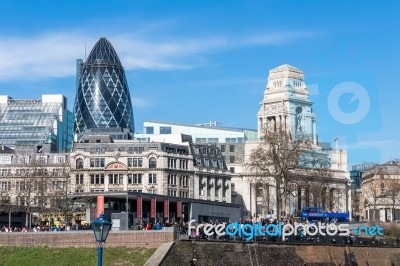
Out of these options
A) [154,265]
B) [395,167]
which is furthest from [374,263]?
[395,167]

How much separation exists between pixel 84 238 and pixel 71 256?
2.14m

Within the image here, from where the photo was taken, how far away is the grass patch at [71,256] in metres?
71.8

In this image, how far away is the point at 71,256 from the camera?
2884 inches

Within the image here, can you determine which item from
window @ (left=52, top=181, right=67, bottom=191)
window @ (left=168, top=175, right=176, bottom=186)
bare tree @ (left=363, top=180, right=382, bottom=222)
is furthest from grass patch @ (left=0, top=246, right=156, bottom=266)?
bare tree @ (left=363, top=180, right=382, bottom=222)

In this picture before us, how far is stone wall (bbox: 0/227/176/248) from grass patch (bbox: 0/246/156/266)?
554mm

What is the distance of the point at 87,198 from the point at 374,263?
30689mm

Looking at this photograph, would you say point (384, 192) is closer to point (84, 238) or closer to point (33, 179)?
point (33, 179)

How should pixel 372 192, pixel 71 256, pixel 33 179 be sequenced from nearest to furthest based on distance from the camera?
pixel 71 256, pixel 33 179, pixel 372 192

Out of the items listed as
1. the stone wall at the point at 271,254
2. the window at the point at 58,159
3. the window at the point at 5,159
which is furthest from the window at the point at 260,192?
the stone wall at the point at 271,254

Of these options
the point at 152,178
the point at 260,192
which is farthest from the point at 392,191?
the point at 152,178

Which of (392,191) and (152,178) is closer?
(392,191)

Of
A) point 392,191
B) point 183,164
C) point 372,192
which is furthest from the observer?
point 372,192

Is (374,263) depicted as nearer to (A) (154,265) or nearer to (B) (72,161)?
(A) (154,265)

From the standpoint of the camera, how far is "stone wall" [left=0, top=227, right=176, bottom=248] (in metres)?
72.9
